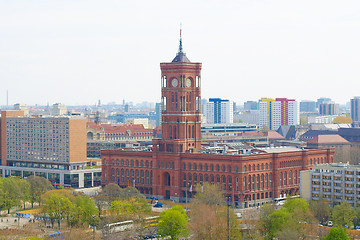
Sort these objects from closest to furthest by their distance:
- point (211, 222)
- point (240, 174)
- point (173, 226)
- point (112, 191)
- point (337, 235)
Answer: point (337, 235)
point (211, 222)
point (173, 226)
point (240, 174)
point (112, 191)

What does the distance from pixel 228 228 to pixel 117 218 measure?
29598mm

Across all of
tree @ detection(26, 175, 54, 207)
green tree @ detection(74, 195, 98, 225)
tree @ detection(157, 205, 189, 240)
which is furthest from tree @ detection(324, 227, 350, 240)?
tree @ detection(26, 175, 54, 207)

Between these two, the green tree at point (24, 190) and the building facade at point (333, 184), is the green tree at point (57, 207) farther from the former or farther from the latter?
the building facade at point (333, 184)

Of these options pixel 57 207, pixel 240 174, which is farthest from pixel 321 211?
pixel 57 207

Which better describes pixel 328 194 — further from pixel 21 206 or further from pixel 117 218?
pixel 21 206

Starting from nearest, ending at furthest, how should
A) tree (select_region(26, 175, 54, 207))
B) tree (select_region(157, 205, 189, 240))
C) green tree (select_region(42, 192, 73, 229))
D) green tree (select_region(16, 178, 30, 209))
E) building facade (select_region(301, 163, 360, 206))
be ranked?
tree (select_region(157, 205, 189, 240)), green tree (select_region(42, 192, 73, 229)), building facade (select_region(301, 163, 360, 206)), green tree (select_region(16, 178, 30, 209)), tree (select_region(26, 175, 54, 207))

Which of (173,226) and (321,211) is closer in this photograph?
(173,226)

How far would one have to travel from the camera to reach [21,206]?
634ft

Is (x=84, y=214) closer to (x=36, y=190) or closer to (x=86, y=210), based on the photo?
(x=86, y=210)

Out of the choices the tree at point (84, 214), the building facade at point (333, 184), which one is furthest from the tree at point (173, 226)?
the building facade at point (333, 184)

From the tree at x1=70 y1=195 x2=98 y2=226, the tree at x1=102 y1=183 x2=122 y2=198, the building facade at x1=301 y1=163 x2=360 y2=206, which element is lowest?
the tree at x1=70 y1=195 x2=98 y2=226

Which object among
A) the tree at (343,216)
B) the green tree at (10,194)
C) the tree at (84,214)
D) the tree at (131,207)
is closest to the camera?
the tree at (343,216)

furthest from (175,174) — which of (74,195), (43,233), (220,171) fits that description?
(43,233)

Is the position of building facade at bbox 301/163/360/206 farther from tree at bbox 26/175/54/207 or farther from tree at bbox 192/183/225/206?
tree at bbox 26/175/54/207
